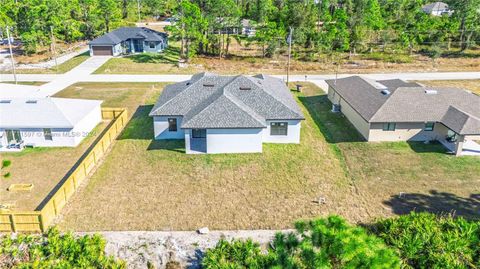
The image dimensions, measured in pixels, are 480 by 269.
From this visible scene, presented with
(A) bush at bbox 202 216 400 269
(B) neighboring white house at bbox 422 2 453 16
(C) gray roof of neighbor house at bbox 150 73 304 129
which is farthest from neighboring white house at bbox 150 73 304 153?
(B) neighboring white house at bbox 422 2 453 16

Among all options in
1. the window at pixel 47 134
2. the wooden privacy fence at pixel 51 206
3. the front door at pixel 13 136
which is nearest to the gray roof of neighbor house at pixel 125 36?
the front door at pixel 13 136

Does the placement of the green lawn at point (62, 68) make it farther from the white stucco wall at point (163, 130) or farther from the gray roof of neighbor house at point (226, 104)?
the white stucco wall at point (163, 130)

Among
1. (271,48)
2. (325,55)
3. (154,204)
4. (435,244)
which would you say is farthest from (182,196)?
(325,55)

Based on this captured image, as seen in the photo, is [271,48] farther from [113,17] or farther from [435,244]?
[435,244]

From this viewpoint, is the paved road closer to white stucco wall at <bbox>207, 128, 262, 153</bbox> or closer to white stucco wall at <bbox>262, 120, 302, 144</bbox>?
white stucco wall at <bbox>262, 120, 302, 144</bbox>

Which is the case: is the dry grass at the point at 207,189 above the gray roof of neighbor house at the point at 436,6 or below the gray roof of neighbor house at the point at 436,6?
below

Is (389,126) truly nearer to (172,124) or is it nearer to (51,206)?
(172,124)
